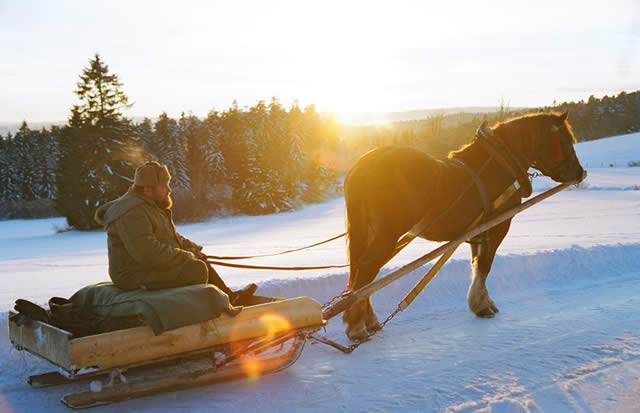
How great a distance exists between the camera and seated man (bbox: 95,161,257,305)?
3.90 metres

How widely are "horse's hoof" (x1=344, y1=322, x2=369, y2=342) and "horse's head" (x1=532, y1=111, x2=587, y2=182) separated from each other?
283 cm

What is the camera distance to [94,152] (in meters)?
26.4

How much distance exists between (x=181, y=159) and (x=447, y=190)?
33031 mm

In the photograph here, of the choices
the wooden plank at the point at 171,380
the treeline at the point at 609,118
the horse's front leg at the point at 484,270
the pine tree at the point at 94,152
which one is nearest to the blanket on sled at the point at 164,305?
the wooden plank at the point at 171,380

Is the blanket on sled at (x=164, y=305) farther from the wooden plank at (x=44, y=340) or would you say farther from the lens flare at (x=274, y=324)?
the wooden plank at (x=44, y=340)

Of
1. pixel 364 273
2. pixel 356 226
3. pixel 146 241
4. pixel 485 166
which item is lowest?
pixel 364 273

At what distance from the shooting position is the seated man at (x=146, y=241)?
3.90m

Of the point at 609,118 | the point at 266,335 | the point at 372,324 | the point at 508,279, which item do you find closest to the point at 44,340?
the point at 266,335

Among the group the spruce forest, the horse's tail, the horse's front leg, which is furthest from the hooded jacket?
the spruce forest

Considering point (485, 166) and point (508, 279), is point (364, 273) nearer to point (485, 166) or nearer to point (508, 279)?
point (485, 166)

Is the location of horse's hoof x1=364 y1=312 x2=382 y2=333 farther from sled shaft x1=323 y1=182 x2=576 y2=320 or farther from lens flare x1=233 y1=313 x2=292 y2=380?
lens flare x1=233 y1=313 x2=292 y2=380

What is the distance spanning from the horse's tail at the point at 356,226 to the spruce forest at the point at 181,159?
1601 cm

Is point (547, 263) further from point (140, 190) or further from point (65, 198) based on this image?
point (65, 198)

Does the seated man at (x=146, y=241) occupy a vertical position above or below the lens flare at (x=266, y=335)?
above
